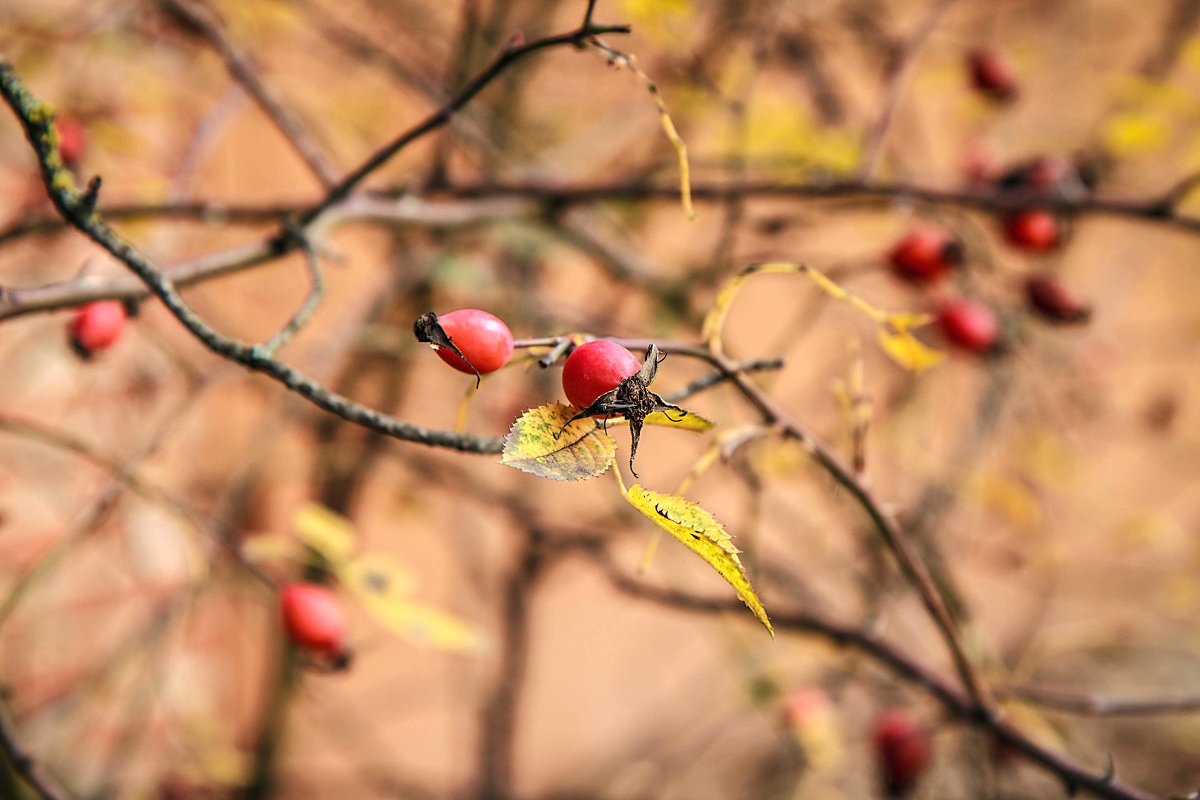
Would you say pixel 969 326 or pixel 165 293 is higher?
pixel 969 326

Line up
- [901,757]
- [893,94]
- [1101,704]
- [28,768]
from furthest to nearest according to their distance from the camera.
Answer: [901,757] < [893,94] < [1101,704] < [28,768]

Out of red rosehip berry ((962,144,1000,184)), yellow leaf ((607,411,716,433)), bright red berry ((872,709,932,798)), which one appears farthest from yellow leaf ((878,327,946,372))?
red rosehip berry ((962,144,1000,184))


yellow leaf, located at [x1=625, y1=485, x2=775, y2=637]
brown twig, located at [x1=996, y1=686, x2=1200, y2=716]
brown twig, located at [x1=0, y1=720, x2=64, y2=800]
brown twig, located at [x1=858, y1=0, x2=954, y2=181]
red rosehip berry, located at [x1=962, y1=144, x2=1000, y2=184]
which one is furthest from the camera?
red rosehip berry, located at [x1=962, y1=144, x2=1000, y2=184]

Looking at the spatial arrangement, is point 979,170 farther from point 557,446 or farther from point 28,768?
point 28,768

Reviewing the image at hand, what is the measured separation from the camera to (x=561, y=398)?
46.5 inches

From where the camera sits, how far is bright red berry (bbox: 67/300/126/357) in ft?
1.42

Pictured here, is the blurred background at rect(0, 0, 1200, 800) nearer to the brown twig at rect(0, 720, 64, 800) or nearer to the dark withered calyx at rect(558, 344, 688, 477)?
the brown twig at rect(0, 720, 64, 800)

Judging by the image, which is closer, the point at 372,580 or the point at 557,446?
the point at 557,446

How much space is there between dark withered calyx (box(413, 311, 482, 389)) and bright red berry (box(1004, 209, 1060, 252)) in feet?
2.36

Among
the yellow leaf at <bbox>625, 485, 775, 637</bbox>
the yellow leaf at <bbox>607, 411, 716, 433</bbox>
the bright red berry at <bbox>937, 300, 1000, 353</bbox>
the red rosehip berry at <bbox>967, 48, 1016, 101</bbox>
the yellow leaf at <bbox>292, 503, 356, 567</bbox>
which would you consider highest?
the red rosehip berry at <bbox>967, 48, 1016, 101</bbox>

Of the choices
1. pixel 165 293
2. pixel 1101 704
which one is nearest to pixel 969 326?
pixel 1101 704

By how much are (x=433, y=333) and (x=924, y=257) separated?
0.61 meters

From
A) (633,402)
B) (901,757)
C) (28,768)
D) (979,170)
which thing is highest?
(979,170)

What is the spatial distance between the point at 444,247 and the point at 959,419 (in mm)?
1228
